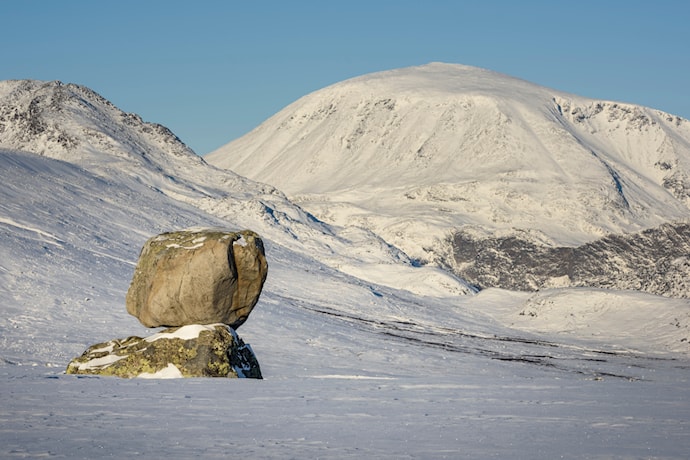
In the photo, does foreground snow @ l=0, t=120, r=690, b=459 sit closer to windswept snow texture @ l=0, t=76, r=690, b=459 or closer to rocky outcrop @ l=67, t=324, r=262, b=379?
windswept snow texture @ l=0, t=76, r=690, b=459

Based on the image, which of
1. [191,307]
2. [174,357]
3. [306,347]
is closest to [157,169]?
[306,347]

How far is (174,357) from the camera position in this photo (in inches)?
1185

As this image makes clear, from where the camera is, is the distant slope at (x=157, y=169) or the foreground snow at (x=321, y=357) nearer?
the foreground snow at (x=321, y=357)

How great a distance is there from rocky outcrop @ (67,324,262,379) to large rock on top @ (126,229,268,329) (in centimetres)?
160

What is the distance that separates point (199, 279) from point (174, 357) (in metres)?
3.49

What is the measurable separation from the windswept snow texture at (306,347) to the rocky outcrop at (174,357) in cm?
127

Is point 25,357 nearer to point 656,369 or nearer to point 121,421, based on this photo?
point 121,421

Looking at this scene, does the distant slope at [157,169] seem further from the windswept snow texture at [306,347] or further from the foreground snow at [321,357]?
the foreground snow at [321,357]

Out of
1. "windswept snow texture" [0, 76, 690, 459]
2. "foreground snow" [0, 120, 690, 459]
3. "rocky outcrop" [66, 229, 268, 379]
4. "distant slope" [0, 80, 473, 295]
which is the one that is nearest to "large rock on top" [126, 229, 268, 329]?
"rocky outcrop" [66, 229, 268, 379]

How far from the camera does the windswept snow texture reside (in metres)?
16.9

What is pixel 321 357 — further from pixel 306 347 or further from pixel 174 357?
pixel 174 357

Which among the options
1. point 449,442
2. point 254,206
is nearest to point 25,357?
point 449,442

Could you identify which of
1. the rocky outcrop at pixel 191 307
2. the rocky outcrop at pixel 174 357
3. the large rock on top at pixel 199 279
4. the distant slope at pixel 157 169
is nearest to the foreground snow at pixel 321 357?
the distant slope at pixel 157 169

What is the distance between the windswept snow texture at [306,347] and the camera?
55.4ft
